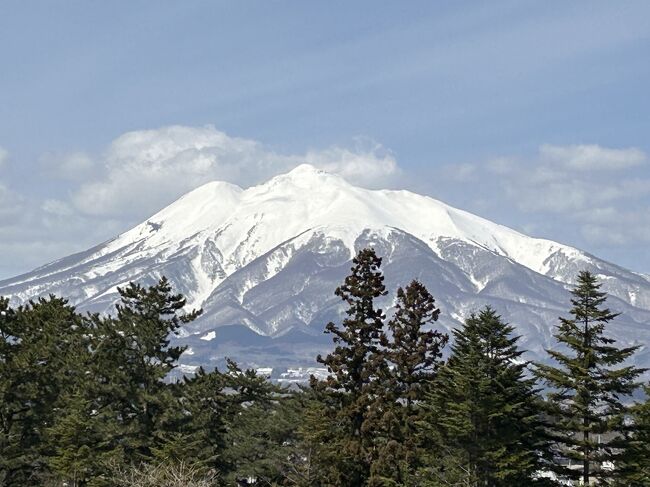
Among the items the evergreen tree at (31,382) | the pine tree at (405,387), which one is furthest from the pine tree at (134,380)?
the pine tree at (405,387)

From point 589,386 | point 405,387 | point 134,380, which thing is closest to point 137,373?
point 134,380

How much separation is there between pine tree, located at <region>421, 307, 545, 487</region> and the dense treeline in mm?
86

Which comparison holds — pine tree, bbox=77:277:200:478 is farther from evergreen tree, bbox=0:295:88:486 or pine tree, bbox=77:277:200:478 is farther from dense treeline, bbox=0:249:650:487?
evergreen tree, bbox=0:295:88:486

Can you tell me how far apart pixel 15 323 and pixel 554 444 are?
31.1 meters

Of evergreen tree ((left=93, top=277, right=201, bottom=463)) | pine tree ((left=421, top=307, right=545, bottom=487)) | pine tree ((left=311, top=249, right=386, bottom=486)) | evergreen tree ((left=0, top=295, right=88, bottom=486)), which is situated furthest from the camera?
evergreen tree ((left=93, top=277, right=201, bottom=463))

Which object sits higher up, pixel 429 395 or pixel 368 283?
pixel 368 283

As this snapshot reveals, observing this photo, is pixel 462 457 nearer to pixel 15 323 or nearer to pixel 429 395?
pixel 429 395

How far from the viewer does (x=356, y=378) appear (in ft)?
189

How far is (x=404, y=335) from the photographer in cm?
5609

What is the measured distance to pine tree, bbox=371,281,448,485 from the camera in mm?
54406

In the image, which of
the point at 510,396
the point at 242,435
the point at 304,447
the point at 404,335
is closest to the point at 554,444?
Answer: the point at 510,396

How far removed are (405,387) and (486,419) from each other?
6470 mm

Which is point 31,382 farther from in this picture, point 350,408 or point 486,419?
point 486,419

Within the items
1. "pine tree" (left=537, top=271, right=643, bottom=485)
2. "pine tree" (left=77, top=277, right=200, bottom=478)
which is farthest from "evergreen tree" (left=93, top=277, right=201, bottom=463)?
"pine tree" (left=537, top=271, right=643, bottom=485)
